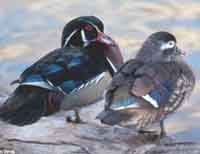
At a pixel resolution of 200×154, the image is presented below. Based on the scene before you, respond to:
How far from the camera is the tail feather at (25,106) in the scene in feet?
19.8

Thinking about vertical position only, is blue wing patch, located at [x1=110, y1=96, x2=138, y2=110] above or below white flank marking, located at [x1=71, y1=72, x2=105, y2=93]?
above

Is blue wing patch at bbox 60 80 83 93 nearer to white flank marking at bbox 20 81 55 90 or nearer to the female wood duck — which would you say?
the female wood duck

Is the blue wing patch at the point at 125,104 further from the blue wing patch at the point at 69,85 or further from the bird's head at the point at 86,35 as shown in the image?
the bird's head at the point at 86,35

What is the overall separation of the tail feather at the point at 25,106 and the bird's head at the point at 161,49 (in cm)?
68

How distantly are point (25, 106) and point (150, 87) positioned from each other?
0.85m

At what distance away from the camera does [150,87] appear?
5.76 meters

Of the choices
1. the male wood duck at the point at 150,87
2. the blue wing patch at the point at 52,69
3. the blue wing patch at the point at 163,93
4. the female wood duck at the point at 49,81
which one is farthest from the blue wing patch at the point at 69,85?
the blue wing patch at the point at 163,93

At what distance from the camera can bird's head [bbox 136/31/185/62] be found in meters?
6.12

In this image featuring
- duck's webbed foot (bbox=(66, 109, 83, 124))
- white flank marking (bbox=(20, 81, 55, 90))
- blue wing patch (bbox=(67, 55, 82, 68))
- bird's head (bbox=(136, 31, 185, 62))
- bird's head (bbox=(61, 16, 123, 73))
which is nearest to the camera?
white flank marking (bbox=(20, 81, 55, 90))

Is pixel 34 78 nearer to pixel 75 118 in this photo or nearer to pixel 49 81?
pixel 49 81

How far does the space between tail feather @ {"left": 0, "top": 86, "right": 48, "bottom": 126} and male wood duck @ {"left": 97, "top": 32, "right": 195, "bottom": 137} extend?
550 mm

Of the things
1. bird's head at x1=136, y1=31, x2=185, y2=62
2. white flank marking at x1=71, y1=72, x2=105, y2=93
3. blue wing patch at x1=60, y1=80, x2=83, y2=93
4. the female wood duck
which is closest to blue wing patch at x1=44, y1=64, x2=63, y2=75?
the female wood duck

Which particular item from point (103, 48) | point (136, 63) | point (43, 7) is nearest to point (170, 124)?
point (103, 48)

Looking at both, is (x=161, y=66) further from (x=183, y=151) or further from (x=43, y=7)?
(x=43, y=7)
